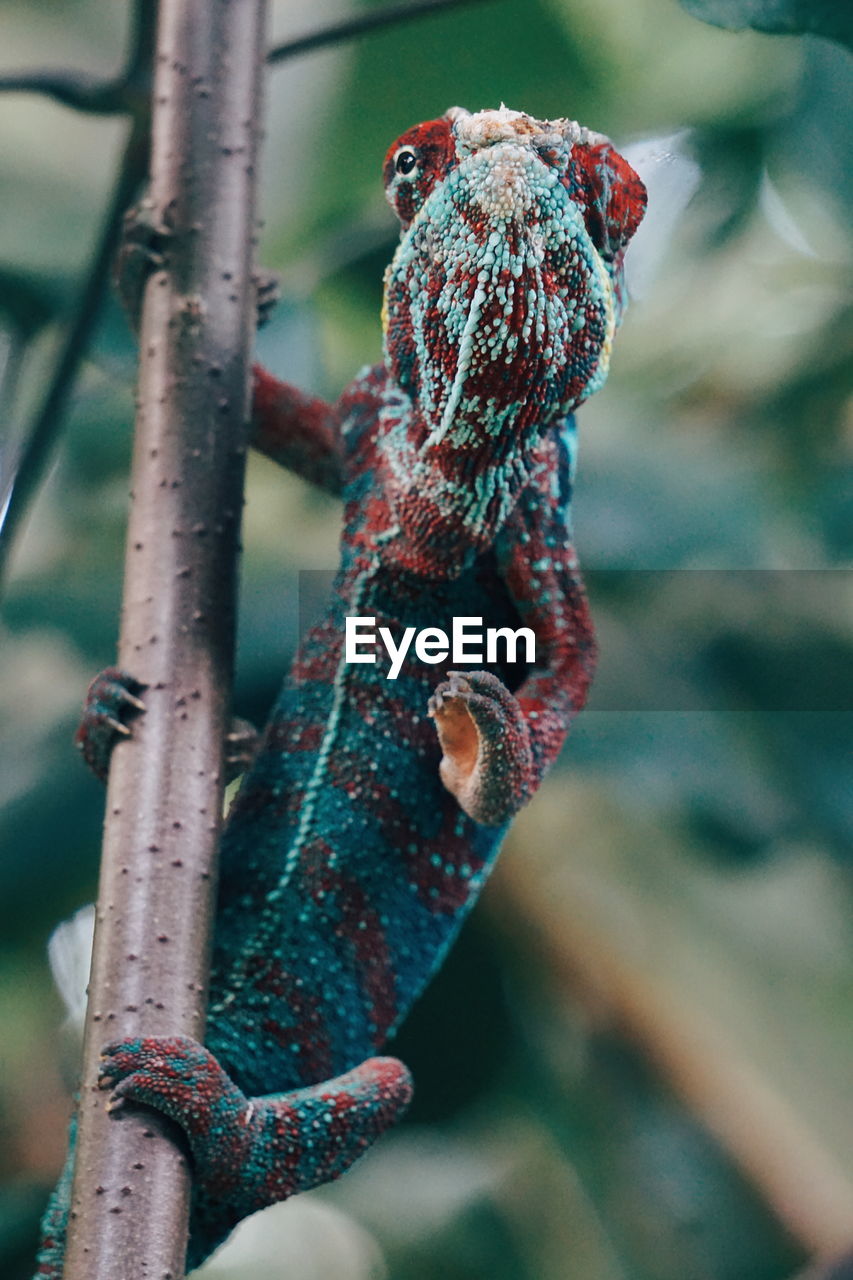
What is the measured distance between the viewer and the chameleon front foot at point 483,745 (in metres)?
0.63

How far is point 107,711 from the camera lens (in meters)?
0.75

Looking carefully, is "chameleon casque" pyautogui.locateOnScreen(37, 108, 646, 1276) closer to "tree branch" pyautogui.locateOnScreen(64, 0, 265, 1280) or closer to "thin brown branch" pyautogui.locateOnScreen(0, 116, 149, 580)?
"tree branch" pyautogui.locateOnScreen(64, 0, 265, 1280)

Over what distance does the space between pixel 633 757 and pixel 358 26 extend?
666 millimetres

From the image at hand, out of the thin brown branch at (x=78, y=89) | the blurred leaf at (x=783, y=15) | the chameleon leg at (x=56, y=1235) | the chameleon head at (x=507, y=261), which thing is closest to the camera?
the chameleon head at (x=507, y=261)

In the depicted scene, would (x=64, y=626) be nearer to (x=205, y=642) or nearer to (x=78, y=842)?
(x=78, y=842)

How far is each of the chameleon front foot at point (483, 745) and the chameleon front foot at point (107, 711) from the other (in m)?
0.19

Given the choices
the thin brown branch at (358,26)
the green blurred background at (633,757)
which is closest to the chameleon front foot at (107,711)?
the green blurred background at (633,757)

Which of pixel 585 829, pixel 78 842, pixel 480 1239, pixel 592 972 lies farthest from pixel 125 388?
pixel 480 1239

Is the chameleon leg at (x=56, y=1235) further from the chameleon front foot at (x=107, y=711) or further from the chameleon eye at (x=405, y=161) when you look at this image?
the chameleon eye at (x=405, y=161)

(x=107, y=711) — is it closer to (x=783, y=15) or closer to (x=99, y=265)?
(x=99, y=265)

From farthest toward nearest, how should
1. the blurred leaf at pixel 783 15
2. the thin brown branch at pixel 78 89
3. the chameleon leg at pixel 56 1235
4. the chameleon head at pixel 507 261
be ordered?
the thin brown branch at pixel 78 89 < the blurred leaf at pixel 783 15 < the chameleon leg at pixel 56 1235 < the chameleon head at pixel 507 261

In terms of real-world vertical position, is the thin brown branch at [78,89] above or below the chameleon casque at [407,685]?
above

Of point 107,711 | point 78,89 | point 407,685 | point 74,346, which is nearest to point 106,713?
point 107,711

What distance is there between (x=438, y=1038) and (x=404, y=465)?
0.70 m
